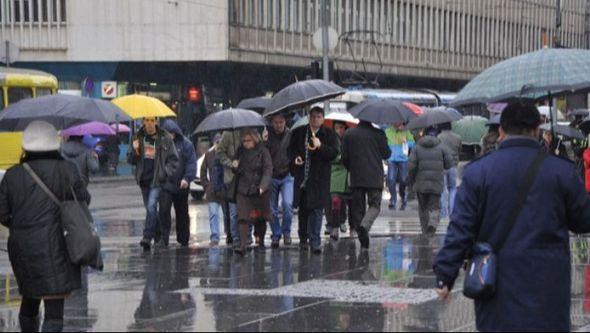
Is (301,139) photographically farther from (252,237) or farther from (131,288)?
(131,288)

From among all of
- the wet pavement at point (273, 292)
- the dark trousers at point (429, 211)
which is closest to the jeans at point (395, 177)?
the dark trousers at point (429, 211)

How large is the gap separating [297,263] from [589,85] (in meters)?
4.68

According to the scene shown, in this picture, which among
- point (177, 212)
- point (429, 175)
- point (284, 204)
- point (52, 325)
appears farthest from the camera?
point (429, 175)

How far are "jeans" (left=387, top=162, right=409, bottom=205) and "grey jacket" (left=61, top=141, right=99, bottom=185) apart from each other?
1290 centimetres

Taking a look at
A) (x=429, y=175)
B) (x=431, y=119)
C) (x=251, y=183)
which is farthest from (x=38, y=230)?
(x=431, y=119)

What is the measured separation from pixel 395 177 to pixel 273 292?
15841mm

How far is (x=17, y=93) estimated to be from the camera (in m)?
31.7

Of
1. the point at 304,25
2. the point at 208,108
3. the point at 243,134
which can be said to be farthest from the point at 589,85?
the point at 304,25

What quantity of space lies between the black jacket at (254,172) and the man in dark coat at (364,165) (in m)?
1.37

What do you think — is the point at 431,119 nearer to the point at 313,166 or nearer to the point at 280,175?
the point at 280,175

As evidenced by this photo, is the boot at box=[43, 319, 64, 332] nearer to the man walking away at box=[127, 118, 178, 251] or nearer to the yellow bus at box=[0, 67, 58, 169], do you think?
the man walking away at box=[127, 118, 178, 251]

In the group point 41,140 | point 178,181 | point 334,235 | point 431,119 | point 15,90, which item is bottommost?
point 334,235

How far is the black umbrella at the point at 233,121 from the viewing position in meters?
17.2

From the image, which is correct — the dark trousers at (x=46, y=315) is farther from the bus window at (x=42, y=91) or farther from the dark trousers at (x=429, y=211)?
the bus window at (x=42, y=91)
